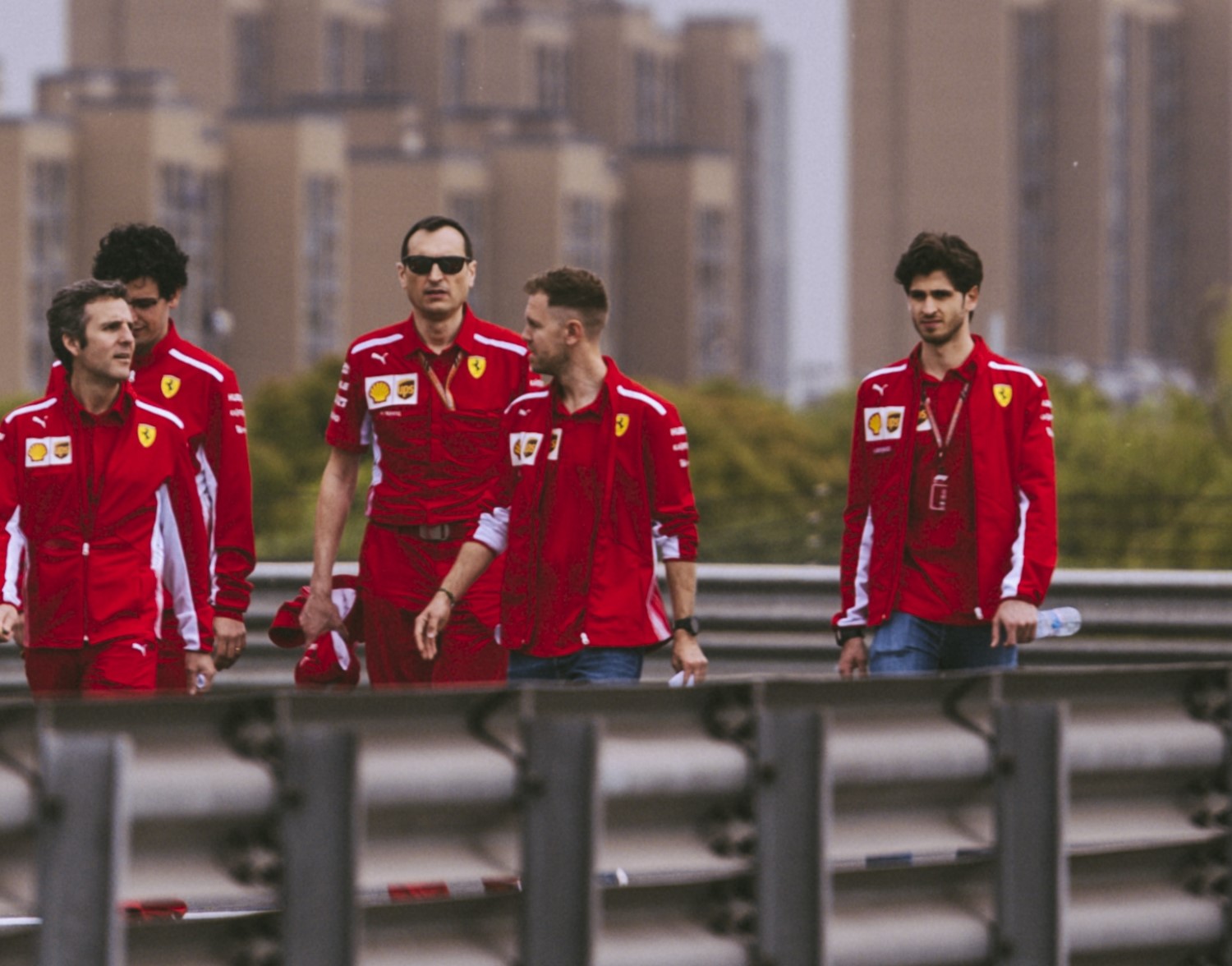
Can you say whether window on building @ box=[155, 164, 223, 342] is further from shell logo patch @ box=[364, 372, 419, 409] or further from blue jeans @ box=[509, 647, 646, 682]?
blue jeans @ box=[509, 647, 646, 682]

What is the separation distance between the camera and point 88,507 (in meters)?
6.81

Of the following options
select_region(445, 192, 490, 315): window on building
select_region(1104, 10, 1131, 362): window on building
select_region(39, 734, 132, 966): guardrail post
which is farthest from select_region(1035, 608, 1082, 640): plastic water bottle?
select_region(1104, 10, 1131, 362): window on building

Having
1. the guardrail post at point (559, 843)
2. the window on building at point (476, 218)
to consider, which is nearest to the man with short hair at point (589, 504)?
the guardrail post at point (559, 843)

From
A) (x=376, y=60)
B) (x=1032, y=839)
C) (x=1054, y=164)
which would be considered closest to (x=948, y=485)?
(x=1032, y=839)

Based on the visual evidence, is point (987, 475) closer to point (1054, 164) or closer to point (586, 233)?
point (586, 233)

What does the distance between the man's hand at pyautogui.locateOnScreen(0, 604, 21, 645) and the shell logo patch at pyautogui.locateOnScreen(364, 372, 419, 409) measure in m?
1.32

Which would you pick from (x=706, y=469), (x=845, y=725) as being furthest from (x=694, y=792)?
(x=706, y=469)

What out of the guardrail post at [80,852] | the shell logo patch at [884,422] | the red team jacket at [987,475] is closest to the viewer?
the guardrail post at [80,852]

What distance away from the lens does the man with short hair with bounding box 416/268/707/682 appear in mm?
6812

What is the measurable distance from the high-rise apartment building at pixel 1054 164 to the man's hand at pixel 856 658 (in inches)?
4493

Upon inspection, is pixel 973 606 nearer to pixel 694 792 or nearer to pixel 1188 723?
pixel 1188 723

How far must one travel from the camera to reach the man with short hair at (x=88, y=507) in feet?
22.3

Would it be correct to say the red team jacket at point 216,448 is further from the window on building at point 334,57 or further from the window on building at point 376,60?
the window on building at point 376,60

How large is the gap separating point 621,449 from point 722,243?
5019 inches
